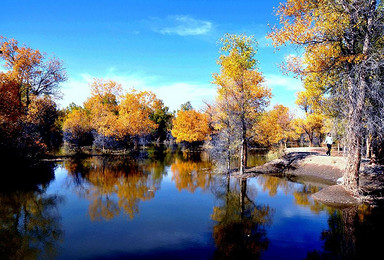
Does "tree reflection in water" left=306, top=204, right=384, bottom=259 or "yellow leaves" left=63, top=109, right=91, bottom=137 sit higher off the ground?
"yellow leaves" left=63, top=109, right=91, bottom=137

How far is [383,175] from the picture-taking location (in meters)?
20.9

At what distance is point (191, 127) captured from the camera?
5534cm

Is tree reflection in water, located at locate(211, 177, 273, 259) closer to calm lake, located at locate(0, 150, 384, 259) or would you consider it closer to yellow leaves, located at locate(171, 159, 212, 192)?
calm lake, located at locate(0, 150, 384, 259)

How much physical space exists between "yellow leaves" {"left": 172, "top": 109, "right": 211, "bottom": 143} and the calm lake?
106ft

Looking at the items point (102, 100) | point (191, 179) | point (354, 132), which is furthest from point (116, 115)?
point (354, 132)

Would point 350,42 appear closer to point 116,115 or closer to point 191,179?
point 191,179

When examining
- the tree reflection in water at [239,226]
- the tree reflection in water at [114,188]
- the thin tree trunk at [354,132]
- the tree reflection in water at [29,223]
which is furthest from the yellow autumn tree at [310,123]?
the tree reflection in water at [29,223]

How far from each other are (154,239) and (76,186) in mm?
12873

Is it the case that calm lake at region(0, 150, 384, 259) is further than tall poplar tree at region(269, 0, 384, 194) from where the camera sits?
No

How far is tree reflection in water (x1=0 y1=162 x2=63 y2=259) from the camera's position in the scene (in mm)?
10242

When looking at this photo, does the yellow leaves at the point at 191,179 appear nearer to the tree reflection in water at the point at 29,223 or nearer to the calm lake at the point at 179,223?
the calm lake at the point at 179,223

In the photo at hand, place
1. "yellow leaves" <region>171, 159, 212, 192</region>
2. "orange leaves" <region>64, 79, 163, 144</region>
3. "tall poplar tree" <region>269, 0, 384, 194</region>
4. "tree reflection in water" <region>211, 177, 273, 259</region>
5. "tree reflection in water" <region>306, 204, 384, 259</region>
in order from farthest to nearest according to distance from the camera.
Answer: "orange leaves" <region>64, 79, 163, 144</region>, "yellow leaves" <region>171, 159, 212, 192</region>, "tall poplar tree" <region>269, 0, 384, 194</region>, "tree reflection in water" <region>211, 177, 273, 259</region>, "tree reflection in water" <region>306, 204, 384, 259</region>

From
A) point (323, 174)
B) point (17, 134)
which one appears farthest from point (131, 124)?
point (323, 174)

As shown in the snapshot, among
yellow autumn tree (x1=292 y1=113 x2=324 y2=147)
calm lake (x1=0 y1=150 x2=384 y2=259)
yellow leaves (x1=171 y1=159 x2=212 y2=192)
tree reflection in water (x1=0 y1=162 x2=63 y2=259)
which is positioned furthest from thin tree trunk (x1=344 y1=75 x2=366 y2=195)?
yellow autumn tree (x1=292 y1=113 x2=324 y2=147)
